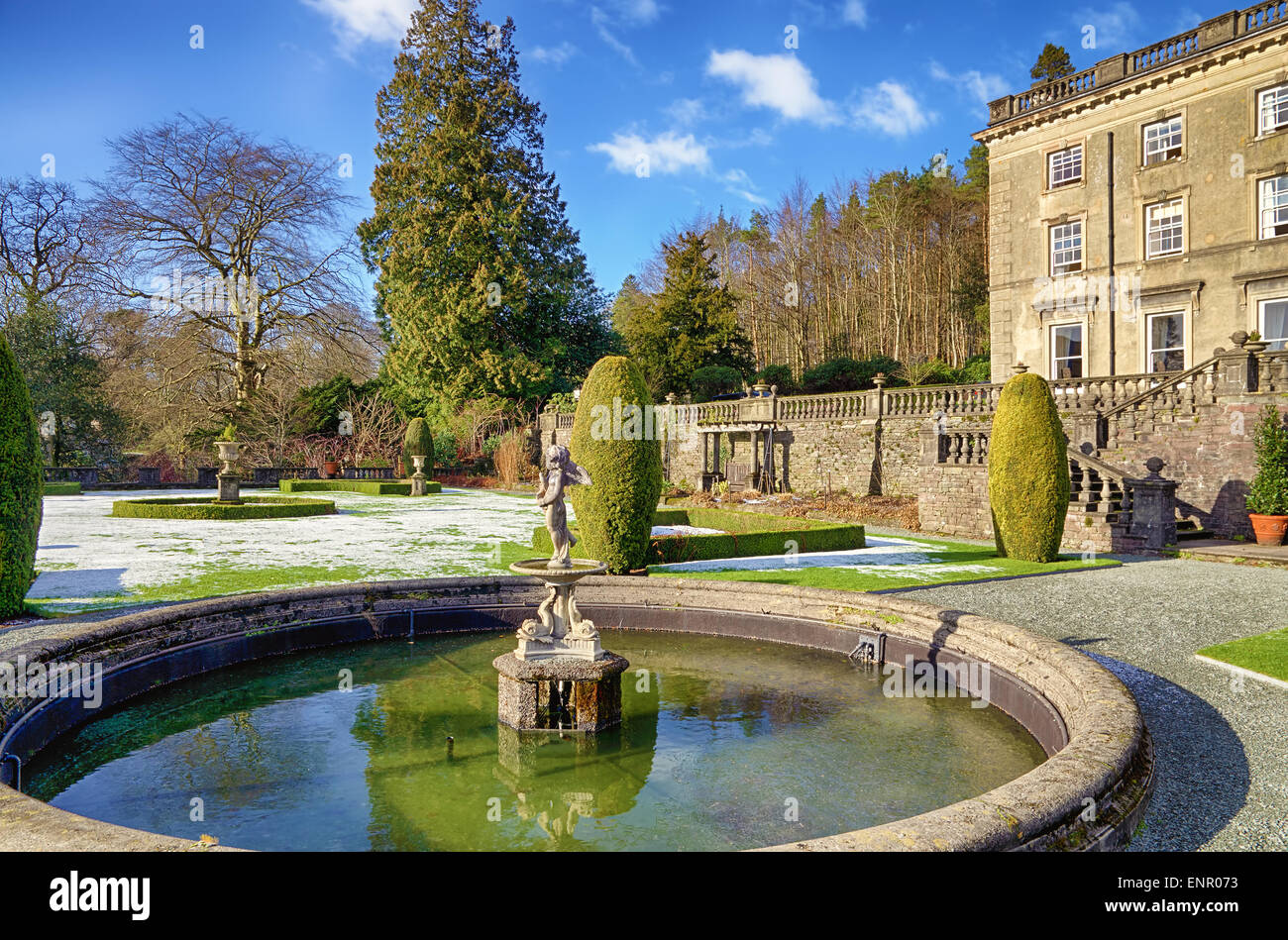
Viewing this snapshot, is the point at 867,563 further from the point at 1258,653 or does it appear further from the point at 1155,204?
the point at 1155,204

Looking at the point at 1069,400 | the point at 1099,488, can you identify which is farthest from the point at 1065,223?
the point at 1099,488

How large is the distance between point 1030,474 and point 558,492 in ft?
30.0

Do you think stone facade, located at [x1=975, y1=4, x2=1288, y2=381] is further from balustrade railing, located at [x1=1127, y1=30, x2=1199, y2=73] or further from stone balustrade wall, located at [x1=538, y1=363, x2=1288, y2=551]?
Result: stone balustrade wall, located at [x1=538, y1=363, x2=1288, y2=551]

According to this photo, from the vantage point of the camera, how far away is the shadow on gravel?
3.55 metres

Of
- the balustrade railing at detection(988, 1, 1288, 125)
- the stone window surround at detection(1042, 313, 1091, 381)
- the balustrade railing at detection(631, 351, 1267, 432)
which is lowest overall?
the balustrade railing at detection(631, 351, 1267, 432)

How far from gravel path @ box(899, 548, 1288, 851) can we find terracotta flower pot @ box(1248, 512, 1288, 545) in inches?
101

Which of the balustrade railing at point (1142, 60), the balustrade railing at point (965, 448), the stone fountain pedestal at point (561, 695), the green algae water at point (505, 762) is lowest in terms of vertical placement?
the green algae water at point (505, 762)

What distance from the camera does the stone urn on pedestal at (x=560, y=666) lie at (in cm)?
568

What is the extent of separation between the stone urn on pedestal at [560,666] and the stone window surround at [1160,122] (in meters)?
22.7

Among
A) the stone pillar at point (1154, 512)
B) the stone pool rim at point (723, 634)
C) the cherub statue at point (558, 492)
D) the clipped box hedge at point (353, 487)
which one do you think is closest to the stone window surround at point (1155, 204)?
the stone pillar at point (1154, 512)

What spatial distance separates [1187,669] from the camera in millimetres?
6324

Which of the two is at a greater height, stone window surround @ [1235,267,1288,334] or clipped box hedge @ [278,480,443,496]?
stone window surround @ [1235,267,1288,334]

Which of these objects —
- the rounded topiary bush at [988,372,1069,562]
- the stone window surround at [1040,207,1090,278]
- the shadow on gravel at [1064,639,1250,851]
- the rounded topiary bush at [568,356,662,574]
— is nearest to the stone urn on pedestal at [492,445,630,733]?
the shadow on gravel at [1064,639,1250,851]

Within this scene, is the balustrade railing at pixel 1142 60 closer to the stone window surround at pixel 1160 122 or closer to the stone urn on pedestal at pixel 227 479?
the stone window surround at pixel 1160 122
